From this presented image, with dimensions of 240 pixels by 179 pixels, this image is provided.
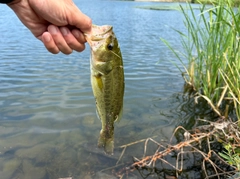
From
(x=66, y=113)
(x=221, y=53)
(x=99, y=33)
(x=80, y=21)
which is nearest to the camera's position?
(x=80, y=21)

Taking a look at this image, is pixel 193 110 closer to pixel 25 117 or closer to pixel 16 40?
pixel 25 117

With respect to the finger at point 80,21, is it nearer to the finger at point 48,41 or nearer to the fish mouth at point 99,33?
the fish mouth at point 99,33

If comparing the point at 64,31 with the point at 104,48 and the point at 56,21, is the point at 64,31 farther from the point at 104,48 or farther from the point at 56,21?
the point at 104,48

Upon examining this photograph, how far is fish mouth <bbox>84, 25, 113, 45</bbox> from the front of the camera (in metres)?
2.39

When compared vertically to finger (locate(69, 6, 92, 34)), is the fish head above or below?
below

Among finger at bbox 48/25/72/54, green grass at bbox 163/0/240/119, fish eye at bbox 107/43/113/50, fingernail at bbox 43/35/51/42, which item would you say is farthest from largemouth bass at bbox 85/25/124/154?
green grass at bbox 163/0/240/119

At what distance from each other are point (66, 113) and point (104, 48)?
4.07 m

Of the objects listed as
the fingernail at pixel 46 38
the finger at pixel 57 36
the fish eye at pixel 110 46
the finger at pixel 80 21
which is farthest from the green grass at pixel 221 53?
the fingernail at pixel 46 38

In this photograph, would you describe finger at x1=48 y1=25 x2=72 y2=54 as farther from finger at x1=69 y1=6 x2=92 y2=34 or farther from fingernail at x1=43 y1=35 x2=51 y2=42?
finger at x1=69 y1=6 x2=92 y2=34

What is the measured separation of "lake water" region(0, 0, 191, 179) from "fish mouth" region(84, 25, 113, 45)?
2.52 meters

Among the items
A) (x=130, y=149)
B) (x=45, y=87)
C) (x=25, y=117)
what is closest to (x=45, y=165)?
(x=130, y=149)

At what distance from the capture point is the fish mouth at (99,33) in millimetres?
2387

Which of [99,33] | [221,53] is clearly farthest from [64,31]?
[221,53]

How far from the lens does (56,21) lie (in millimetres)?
2404
